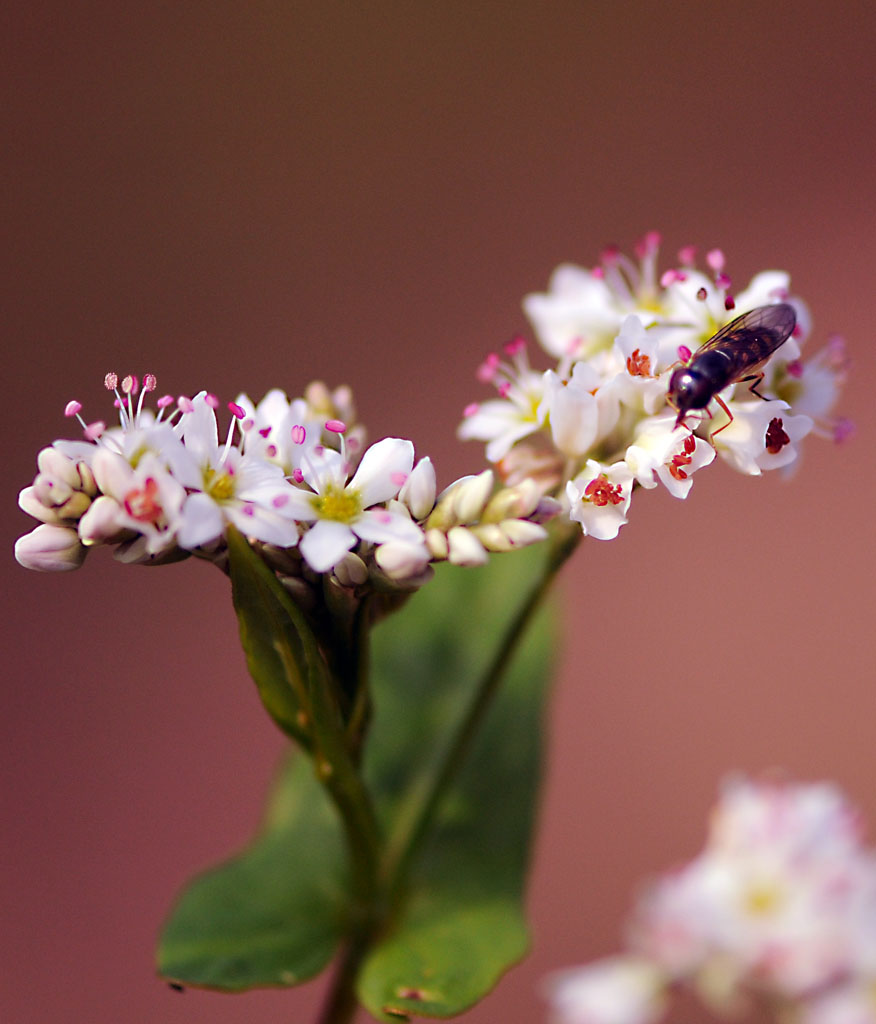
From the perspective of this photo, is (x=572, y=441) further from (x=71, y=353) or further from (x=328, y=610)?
(x=71, y=353)

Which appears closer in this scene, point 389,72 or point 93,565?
point 93,565

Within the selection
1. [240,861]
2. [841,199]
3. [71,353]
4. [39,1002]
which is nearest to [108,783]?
[39,1002]

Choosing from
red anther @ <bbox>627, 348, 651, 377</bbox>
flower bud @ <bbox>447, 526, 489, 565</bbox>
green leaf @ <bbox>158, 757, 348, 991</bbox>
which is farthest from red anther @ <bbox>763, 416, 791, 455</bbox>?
green leaf @ <bbox>158, 757, 348, 991</bbox>

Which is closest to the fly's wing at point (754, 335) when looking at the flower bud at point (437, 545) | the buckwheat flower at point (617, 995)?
the flower bud at point (437, 545)

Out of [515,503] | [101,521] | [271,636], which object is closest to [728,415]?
[515,503]

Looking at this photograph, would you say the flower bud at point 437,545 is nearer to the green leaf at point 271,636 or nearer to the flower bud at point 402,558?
the flower bud at point 402,558

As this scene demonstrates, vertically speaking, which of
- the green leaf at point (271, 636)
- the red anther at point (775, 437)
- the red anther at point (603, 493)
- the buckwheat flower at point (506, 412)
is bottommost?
the green leaf at point (271, 636)

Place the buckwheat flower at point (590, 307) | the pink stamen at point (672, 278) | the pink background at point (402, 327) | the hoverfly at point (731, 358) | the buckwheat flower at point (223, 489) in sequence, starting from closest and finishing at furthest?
the buckwheat flower at point (223, 489) < the hoverfly at point (731, 358) < the pink stamen at point (672, 278) < the buckwheat flower at point (590, 307) < the pink background at point (402, 327)

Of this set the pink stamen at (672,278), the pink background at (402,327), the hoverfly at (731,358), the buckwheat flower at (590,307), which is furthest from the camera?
the pink background at (402,327)
